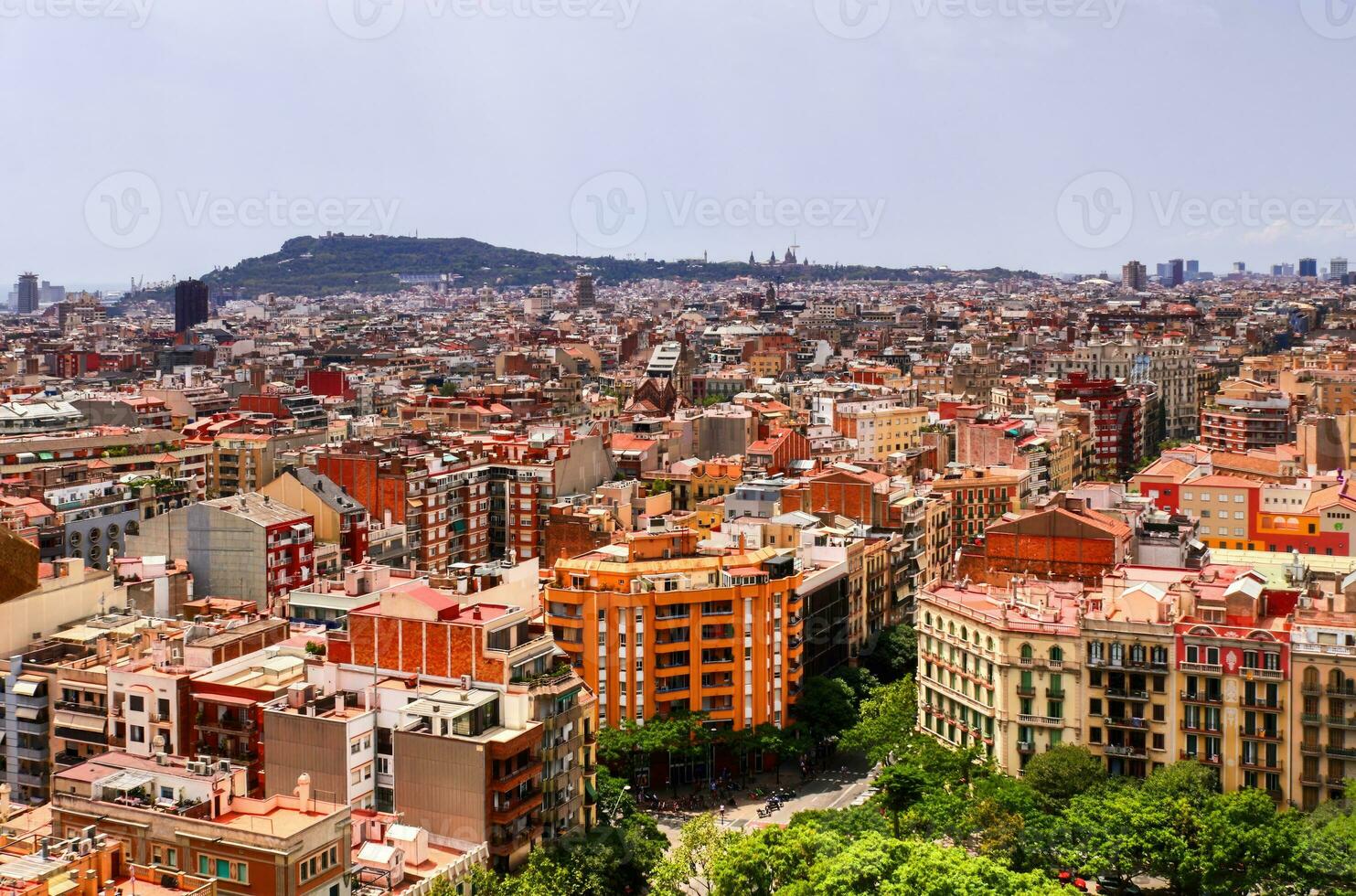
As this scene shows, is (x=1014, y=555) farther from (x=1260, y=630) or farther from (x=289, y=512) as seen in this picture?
(x=289, y=512)

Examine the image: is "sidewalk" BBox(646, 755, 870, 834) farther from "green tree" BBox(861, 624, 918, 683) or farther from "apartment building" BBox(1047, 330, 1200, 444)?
"apartment building" BBox(1047, 330, 1200, 444)

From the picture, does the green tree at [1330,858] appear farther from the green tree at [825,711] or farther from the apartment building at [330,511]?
the apartment building at [330,511]

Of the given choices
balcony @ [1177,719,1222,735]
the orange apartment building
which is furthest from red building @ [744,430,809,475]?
balcony @ [1177,719,1222,735]

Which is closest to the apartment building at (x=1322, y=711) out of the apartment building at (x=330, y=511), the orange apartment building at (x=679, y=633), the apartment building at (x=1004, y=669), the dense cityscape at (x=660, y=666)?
the dense cityscape at (x=660, y=666)

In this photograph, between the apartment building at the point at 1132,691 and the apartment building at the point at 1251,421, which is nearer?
the apartment building at the point at 1132,691

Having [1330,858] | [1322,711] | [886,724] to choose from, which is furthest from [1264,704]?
[886,724]
